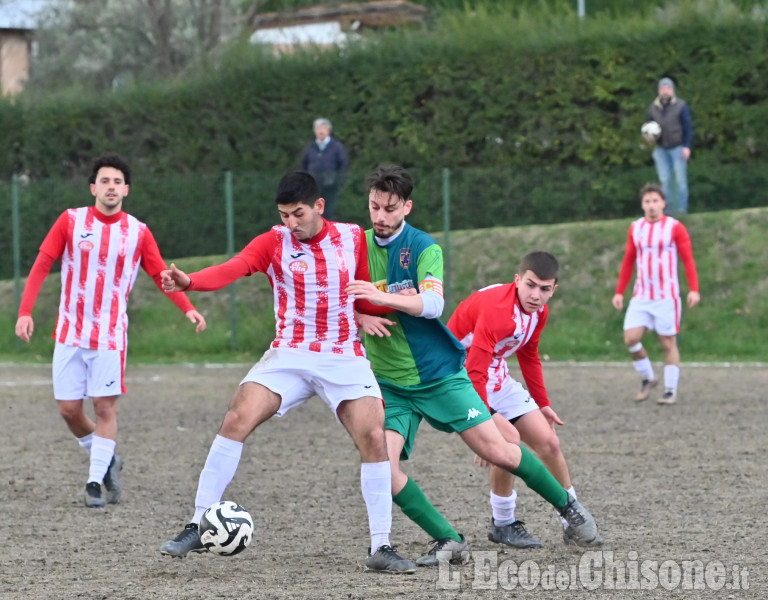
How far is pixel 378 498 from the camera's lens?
5.36 metres

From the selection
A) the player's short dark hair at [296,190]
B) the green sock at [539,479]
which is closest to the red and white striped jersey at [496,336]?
the green sock at [539,479]

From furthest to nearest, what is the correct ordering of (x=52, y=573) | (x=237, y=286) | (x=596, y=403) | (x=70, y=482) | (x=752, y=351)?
(x=237, y=286), (x=752, y=351), (x=596, y=403), (x=70, y=482), (x=52, y=573)

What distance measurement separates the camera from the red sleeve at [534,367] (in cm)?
598

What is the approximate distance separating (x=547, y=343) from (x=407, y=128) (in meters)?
4.73

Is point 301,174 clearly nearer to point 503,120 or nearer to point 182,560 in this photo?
point 182,560

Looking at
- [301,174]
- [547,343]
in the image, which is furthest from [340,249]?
[547,343]

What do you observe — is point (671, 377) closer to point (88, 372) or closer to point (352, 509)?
point (352, 509)

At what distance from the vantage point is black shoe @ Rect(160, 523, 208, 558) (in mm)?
5227

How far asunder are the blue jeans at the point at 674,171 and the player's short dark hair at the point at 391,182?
1073cm

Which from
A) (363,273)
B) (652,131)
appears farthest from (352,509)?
(652,131)

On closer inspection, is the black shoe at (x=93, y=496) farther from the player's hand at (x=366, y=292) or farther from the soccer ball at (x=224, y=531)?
the player's hand at (x=366, y=292)

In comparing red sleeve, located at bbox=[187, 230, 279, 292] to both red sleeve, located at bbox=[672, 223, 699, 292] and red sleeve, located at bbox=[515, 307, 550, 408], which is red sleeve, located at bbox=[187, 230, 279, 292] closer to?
red sleeve, located at bbox=[515, 307, 550, 408]

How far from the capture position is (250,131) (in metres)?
19.3

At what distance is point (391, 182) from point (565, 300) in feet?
35.6
